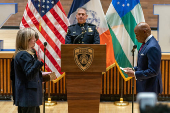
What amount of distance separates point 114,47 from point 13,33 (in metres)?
4.51

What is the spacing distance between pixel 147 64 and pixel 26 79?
117 centimetres

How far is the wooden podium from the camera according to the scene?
307 cm

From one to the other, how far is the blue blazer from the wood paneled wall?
1.99m

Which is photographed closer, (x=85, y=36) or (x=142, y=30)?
(x=142, y=30)

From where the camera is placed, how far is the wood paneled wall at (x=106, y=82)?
459cm

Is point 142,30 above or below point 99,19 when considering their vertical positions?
below

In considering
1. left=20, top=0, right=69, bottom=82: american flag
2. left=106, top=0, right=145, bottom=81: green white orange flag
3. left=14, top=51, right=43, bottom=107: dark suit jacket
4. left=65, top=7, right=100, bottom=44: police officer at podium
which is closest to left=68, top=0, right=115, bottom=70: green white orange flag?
left=106, top=0, right=145, bottom=81: green white orange flag

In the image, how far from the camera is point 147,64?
8.61 ft

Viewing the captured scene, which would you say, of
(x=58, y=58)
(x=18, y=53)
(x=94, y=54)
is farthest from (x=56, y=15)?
(x=18, y=53)

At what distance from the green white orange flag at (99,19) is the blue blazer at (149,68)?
1815 mm

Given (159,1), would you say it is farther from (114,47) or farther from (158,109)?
(158,109)

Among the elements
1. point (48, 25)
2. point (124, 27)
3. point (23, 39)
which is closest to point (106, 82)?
point (124, 27)

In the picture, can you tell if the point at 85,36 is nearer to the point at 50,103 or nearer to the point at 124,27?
the point at 124,27

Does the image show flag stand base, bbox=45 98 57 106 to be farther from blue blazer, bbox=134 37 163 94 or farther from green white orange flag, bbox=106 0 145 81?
blue blazer, bbox=134 37 163 94
